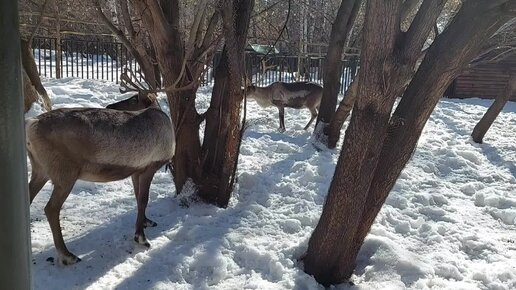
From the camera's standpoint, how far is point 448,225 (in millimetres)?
5699

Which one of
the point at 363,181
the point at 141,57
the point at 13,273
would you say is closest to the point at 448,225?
the point at 363,181

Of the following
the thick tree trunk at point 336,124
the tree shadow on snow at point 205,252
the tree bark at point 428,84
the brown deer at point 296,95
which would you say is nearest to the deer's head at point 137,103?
the tree shadow on snow at point 205,252

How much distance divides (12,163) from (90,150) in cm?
274

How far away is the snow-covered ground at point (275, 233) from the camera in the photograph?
13.2 ft

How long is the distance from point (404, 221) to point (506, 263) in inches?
45.6

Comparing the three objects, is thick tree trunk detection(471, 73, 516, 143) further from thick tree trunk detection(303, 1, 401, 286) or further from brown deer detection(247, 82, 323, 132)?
thick tree trunk detection(303, 1, 401, 286)

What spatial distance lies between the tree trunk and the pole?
8.29 meters

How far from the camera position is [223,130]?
5.66 m

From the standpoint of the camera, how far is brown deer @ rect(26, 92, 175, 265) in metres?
3.68

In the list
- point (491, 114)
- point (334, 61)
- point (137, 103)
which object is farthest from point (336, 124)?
point (137, 103)

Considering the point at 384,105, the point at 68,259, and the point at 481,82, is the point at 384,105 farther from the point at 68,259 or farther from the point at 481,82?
the point at 481,82

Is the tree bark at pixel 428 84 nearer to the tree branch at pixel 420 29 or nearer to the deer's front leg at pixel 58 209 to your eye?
the tree branch at pixel 420 29

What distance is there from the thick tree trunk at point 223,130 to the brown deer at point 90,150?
42.2 inches

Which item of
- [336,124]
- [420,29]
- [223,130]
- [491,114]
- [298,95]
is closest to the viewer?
[420,29]
